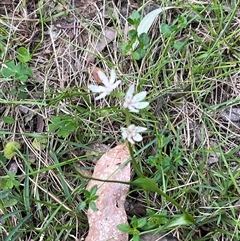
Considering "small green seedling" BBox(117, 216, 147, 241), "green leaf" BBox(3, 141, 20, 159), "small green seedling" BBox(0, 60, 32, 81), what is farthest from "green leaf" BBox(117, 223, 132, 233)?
"small green seedling" BBox(0, 60, 32, 81)

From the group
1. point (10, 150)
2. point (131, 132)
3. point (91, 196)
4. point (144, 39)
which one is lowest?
point (91, 196)

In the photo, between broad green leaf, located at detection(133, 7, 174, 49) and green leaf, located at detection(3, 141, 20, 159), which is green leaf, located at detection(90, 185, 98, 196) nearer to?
green leaf, located at detection(3, 141, 20, 159)

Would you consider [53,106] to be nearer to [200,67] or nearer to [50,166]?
[50,166]

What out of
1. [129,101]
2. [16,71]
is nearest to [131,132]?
[129,101]

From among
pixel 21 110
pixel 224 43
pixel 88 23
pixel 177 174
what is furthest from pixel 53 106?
pixel 224 43

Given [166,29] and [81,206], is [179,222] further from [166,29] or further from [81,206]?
[166,29]

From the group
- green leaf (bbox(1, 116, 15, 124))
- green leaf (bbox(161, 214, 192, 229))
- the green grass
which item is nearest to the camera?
green leaf (bbox(161, 214, 192, 229))

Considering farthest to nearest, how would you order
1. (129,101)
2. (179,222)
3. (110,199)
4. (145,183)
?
(110,199), (179,222), (145,183), (129,101)

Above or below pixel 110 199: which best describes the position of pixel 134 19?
above

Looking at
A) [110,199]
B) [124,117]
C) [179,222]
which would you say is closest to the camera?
[179,222]
